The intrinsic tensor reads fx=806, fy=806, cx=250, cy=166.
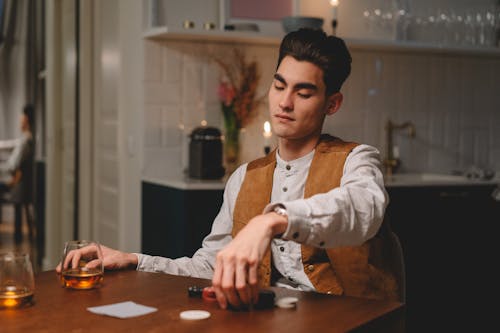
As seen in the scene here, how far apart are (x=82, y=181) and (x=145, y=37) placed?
137 centimetres

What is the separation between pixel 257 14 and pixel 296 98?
2443 millimetres

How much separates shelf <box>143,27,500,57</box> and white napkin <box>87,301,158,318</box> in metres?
2.53

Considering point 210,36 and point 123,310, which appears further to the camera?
point 210,36

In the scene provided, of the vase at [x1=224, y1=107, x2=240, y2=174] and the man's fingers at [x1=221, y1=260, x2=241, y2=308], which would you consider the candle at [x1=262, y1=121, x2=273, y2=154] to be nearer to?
the vase at [x1=224, y1=107, x2=240, y2=174]

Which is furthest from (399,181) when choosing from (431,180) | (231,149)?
(231,149)

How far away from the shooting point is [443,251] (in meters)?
4.27

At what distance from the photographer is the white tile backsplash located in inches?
167

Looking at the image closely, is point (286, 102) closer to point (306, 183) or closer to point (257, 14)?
point (306, 183)

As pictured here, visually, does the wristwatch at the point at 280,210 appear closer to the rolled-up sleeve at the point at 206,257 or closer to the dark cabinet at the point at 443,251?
the rolled-up sleeve at the point at 206,257

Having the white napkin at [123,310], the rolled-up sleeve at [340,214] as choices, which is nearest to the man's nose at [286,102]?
the rolled-up sleeve at [340,214]

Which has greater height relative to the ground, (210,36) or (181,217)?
(210,36)

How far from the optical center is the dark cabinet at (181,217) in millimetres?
3730

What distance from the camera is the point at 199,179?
3990 millimetres

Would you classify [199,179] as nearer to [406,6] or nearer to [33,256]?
[406,6]
